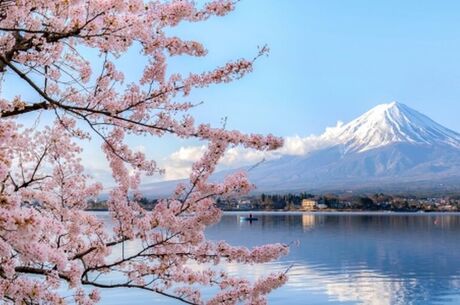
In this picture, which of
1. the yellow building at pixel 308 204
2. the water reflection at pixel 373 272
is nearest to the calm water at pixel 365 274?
the water reflection at pixel 373 272

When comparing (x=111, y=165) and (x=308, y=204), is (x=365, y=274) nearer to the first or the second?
(x=111, y=165)

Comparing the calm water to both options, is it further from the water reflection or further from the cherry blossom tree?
the cherry blossom tree

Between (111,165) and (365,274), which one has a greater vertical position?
(111,165)

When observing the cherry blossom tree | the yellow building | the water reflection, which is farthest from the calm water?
the yellow building

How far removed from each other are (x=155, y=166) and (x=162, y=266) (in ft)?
2.79

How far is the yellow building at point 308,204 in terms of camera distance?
19000cm

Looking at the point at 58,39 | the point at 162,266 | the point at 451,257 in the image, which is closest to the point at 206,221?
the point at 162,266

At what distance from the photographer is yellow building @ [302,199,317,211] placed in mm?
190000

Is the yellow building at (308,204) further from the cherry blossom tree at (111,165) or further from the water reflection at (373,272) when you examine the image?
the cherry blossom tree at (111,165)

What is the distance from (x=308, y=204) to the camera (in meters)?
191

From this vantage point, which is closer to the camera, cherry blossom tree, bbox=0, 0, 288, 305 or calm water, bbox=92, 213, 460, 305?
cherry blossom tree, bbox=0, 0, 288, 305

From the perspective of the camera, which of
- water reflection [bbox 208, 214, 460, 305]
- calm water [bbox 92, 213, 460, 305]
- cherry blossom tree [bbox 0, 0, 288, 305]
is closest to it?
cherry blossom tree [bbox 0, 0, 288, 305]

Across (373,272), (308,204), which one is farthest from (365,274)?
(308,204)

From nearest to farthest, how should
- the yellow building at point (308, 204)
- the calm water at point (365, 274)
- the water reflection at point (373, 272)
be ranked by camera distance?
the calm water at point (365, 274) < the water reflection at point (373, 272) < the yellow building at point (308, 204)
